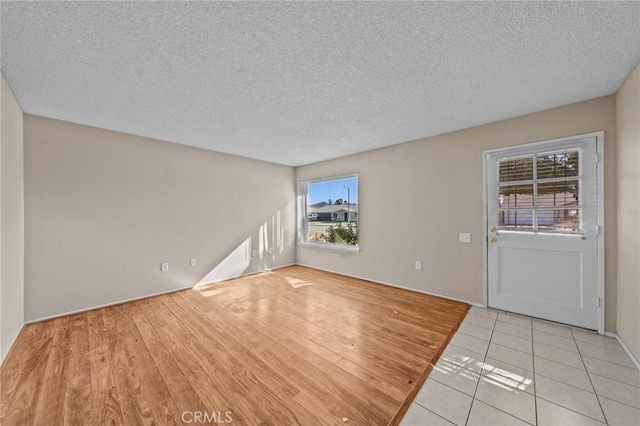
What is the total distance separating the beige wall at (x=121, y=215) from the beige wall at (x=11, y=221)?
21 cm

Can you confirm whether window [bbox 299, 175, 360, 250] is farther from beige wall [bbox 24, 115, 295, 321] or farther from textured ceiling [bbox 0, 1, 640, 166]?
textured ceiling [bbox 0, 1, 640, 166]

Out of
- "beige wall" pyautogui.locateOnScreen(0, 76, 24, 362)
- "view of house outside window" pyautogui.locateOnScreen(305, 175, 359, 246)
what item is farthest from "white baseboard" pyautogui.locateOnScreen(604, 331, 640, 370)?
"beige wall" pyautogui.locateOnScreen(0, 76, 24, 362)

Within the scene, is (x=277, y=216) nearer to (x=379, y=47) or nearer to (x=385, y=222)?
(x=385, y=222)

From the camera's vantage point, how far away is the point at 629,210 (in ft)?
6.78

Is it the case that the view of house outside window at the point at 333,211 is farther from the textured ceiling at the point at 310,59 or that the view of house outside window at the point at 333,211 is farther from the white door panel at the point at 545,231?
the white door panel at the point at 545,231

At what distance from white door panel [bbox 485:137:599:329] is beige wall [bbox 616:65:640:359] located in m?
0.23

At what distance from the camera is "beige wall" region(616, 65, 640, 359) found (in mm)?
1937

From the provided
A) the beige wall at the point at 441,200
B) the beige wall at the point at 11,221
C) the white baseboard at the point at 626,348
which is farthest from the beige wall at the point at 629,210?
the beige wall at the point at 11,221

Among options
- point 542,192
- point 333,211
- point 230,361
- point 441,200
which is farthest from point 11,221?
point 542,192

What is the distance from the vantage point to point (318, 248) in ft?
17.3

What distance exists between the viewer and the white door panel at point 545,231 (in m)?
2.49

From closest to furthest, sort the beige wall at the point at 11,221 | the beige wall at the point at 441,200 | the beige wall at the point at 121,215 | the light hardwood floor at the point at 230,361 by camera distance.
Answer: the light hardwood floor at the point at 230,361 < the beige wall at the point at 11,221 < the beige wall at the point at 441,200 < the beige wall at the point at 121,215

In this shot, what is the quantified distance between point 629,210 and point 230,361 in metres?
3.75

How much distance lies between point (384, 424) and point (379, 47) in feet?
8.13
